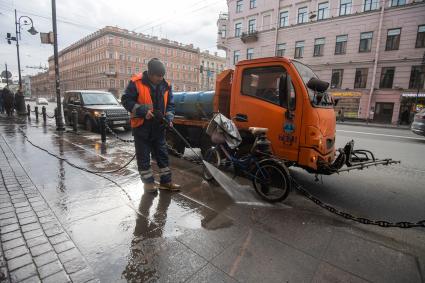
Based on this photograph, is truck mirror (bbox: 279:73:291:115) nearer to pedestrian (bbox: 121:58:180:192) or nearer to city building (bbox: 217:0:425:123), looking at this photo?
pedestrian (bbox: 121:58:180:192)

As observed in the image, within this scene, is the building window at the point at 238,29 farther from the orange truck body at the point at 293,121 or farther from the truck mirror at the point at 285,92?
the truck mirror at the point at 285,92

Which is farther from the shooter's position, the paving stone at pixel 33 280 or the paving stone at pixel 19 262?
the paving stone at pixel 19 262

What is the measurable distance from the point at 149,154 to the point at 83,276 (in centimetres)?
210

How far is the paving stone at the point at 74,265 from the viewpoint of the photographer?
2268 mm

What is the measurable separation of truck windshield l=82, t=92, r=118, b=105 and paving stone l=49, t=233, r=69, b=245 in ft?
32.2

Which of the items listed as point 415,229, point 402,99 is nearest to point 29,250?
point 415,229

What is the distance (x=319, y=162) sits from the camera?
158 inches

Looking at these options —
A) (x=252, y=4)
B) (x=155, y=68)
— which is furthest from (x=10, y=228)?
(x=252, y=4)

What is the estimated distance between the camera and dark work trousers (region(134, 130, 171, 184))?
3.99m

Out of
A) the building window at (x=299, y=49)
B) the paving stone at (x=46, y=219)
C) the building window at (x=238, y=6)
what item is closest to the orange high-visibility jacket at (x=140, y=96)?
the paving stone at (x=46, y=219)

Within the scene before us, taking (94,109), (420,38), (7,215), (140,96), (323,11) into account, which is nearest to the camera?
(7,215)

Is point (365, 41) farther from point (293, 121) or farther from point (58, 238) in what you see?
point (58, 238)

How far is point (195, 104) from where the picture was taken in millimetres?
6074

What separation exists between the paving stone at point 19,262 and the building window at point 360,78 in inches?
1173
